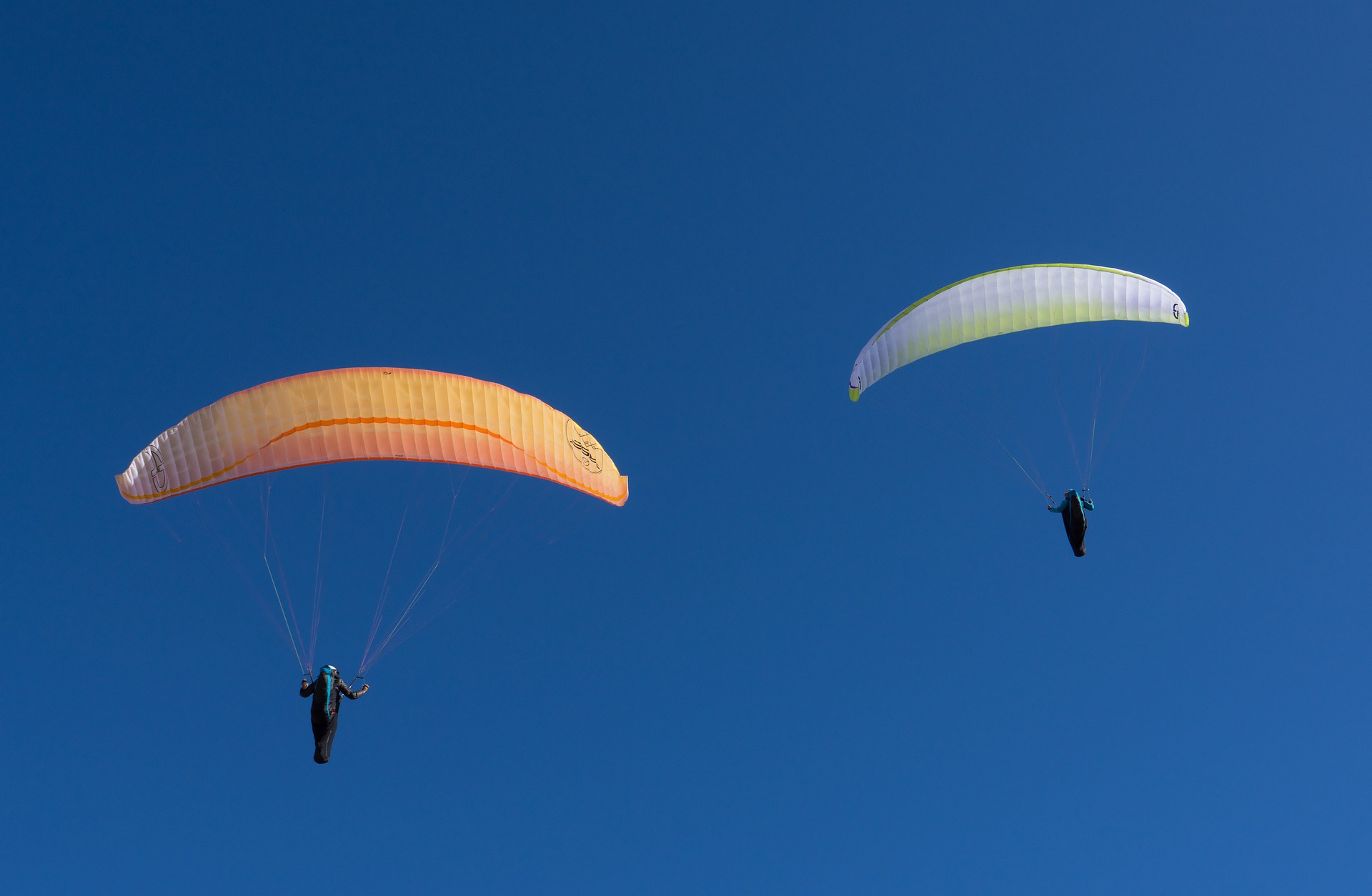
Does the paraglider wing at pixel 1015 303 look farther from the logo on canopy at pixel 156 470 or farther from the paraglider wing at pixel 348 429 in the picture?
the logo on canopy at pixel 156 470

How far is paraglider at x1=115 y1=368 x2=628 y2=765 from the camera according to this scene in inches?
907

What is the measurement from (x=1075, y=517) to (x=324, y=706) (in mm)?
16848

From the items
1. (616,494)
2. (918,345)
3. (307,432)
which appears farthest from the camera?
(918,345)

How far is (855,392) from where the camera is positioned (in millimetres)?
28281

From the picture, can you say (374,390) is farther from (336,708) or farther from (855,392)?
(855,392)

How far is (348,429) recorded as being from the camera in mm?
23141

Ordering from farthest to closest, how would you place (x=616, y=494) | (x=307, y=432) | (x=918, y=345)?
(x=918, y=345), (x=616, y=494), (x=307, y=432)

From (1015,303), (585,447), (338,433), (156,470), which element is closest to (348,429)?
(338,433)

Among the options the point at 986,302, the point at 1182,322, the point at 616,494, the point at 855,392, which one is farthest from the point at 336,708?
the point at 1182,322

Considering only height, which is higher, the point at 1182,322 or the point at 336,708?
the point at 1182,322

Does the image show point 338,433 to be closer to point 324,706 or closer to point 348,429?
point 348,429

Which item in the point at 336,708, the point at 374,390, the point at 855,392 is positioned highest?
the point at 855,392

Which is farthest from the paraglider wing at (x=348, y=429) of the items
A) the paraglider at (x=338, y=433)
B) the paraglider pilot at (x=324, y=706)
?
the paraglider pilot at (x=324, y=706)

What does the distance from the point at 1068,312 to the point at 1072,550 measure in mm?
5598
